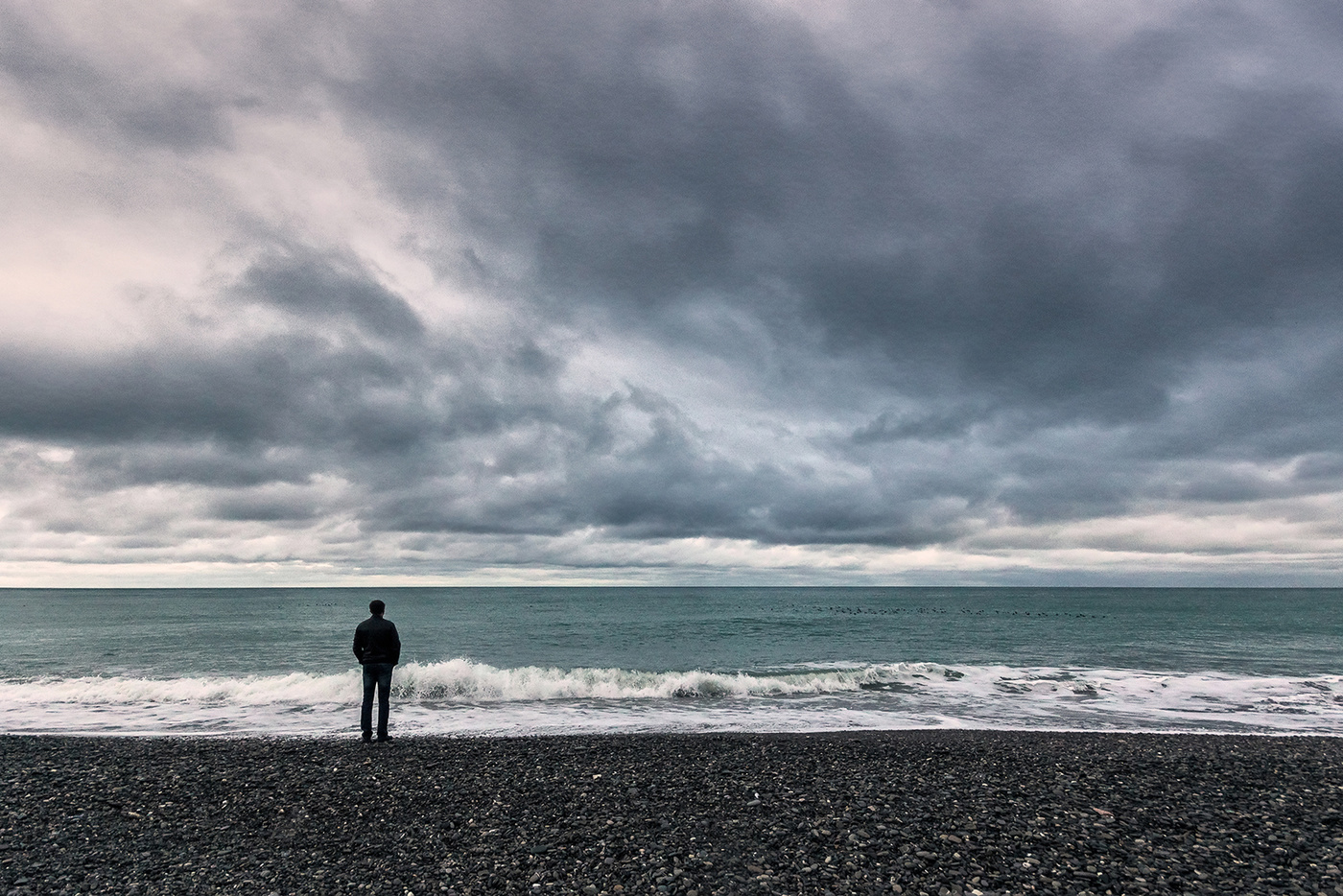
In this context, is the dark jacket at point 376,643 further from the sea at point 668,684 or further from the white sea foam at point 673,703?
Answer: the white sea foam at point 673,703

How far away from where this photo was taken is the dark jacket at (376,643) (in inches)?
658

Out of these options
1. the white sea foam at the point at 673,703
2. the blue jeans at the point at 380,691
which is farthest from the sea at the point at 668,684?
the blue jeans at the point at 380,691

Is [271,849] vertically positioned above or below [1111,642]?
above

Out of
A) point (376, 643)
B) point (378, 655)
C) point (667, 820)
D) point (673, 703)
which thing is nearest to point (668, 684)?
point (673, 703)

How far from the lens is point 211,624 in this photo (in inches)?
3039

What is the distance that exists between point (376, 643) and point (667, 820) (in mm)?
9451

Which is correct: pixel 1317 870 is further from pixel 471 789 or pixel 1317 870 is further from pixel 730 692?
pixel 730 692

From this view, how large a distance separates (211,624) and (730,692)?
7337cm

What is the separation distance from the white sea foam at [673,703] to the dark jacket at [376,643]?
5.11m

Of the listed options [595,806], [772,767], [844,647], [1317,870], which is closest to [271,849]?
[595,806]

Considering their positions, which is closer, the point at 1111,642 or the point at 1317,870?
the point at 1317,870

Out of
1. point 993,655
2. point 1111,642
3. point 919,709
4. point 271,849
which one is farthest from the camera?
point 1111,642

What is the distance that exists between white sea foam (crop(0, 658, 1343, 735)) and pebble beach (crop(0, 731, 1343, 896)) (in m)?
7.00

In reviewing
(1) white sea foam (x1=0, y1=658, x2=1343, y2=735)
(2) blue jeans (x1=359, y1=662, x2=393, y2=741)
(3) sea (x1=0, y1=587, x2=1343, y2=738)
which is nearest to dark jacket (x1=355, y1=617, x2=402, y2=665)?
(2) blue jeans (x1=359, y1=662, x2=393, y2=741)
